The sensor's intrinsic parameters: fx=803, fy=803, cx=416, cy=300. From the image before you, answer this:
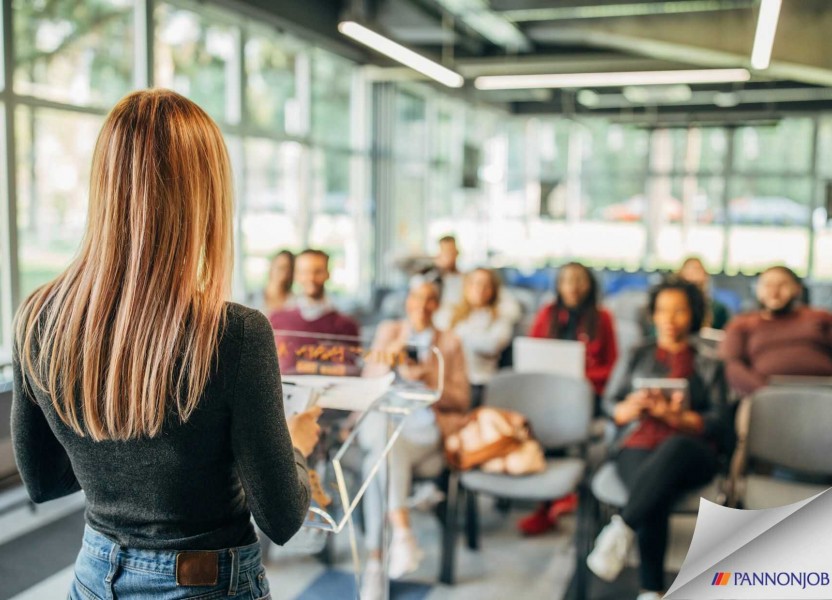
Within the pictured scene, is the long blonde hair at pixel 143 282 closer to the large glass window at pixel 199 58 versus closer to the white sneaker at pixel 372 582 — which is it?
the white sneaker at pixel 372 582

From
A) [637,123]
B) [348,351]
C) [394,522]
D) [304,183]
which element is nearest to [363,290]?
[304,183]

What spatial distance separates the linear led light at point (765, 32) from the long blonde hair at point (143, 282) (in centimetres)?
419

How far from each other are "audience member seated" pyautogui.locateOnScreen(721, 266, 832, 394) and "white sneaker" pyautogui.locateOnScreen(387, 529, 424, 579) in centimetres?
234

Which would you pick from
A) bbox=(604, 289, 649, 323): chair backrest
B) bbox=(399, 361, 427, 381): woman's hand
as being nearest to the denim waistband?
bbox=(399, 361, 427, 381): woman's hand

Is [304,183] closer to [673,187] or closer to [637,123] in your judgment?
[637,123]

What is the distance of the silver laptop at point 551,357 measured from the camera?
4512mm

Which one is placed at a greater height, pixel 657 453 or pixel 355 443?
pixel 355 443

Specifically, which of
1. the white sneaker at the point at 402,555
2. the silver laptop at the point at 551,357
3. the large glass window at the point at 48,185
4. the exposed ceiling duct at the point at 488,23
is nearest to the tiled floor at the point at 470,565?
the white sneaker at the point at 402,555

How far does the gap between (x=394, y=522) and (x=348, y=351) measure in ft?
5.35

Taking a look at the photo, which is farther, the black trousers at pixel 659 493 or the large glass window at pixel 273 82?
the large glass window at pixel 273 82

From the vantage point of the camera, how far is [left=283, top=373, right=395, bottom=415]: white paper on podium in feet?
5.68

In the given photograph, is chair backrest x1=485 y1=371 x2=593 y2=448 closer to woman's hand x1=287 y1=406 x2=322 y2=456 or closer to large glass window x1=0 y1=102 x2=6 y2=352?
woman's hand x1=287 y1=406 x2=322 y2=456

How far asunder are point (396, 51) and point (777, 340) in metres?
3.32

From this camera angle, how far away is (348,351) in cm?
214
